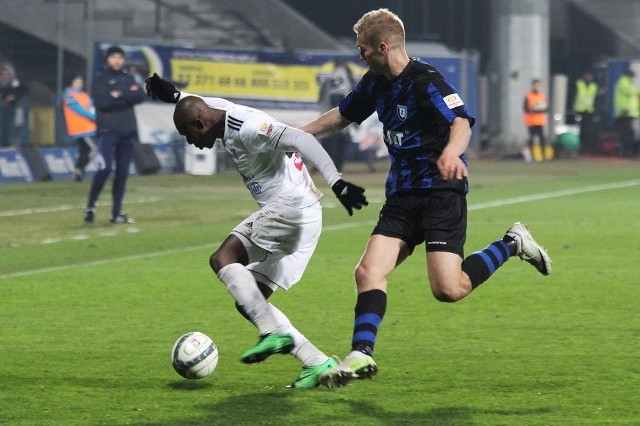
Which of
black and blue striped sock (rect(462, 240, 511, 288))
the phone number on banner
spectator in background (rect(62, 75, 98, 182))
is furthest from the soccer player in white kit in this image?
the phone number on banner

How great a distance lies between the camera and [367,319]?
7.08 meters

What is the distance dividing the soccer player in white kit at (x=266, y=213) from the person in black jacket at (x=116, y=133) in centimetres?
926

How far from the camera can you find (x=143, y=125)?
27.3 m

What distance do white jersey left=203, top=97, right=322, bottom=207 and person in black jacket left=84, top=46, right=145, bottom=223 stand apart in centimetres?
938

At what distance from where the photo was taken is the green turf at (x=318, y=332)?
6.88 meters

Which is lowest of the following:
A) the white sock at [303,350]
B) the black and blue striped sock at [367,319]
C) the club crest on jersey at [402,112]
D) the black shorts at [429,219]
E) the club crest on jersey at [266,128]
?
the white sock at [303,350]

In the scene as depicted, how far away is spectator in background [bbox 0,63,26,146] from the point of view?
26.6m

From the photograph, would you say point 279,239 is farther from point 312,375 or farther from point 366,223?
point 366,223

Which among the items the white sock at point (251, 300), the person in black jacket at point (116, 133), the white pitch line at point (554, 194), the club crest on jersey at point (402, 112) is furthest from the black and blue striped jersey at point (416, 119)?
the white pitch line at point (554, 194)

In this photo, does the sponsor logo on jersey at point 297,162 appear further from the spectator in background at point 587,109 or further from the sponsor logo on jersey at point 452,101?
the spectator in background at point 587,109

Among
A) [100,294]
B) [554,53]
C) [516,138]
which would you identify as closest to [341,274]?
[100,294]

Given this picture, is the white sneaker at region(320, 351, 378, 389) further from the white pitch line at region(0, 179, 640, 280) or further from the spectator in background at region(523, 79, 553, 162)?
the spectator in background at region(523, 79, 553, 162)

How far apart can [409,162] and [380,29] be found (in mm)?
720

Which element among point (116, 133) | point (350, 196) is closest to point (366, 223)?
point (116, 133)
